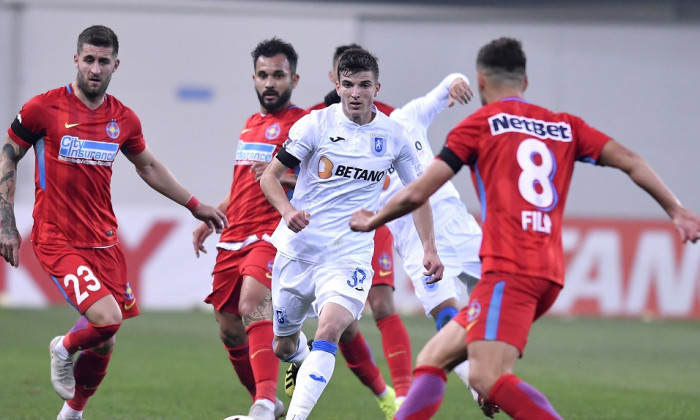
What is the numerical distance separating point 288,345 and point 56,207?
1689mm

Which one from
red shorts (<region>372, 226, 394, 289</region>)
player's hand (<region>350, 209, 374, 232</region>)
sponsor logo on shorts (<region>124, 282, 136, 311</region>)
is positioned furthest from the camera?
red shorts (<region>372, 226, 394, 289</region>)

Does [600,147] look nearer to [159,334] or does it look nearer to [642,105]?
[159,334]

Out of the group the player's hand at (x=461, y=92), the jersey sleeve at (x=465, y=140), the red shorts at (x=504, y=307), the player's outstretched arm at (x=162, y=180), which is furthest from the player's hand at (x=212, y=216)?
the red shorts at (x=504, y=307)

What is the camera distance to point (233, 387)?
9648mm

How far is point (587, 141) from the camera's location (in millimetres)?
5426

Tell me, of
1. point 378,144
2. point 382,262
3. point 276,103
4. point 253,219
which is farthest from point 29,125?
point 382,262

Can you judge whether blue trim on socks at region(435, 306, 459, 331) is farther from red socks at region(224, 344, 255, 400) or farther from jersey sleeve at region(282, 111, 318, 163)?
jersey sleeve at region(282, 111, 318, 163)

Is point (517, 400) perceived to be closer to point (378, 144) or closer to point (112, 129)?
point (378, 144)

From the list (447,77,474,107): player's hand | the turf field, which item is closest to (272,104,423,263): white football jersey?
(447,77,474,107): player's hand

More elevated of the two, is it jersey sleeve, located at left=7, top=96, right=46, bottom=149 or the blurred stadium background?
jersey sleeve, located at left=7, top=96, right=46, bottom=149

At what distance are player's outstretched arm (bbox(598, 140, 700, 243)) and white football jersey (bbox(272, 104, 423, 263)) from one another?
5.75 feet

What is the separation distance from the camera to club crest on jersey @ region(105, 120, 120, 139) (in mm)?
7117

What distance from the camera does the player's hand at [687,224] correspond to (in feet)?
17.1

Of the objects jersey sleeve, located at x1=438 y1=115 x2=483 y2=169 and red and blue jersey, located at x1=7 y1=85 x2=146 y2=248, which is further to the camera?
red and blue jersey, located at x1=7 y1=85 x2=146 y2=248
